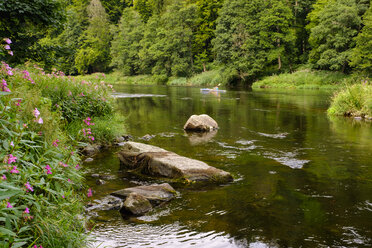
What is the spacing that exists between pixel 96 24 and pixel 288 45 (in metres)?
50.3

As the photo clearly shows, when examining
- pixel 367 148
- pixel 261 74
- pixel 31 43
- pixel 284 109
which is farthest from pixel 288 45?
pixel 31 43

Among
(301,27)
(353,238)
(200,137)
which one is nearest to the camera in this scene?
(353,238)

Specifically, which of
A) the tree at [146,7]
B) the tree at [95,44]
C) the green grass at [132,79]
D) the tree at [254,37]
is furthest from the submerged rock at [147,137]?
the tree at [146,7]

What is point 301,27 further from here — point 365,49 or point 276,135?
point 276,135

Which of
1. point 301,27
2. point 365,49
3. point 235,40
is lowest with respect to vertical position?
point 365,49

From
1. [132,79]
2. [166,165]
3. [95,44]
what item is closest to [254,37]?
[132,79]

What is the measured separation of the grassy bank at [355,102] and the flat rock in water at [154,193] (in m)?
14.1

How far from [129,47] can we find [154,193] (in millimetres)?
67906

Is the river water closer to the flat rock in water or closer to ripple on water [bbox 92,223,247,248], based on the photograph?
ripple on water [bbox 92,223,247,248]

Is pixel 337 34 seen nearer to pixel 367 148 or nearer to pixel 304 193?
pixel 367 148

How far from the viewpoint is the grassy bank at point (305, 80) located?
3968 cm

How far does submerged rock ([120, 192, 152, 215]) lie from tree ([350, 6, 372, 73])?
35.4m

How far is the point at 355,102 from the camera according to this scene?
18.0 metres

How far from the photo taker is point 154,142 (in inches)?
463
